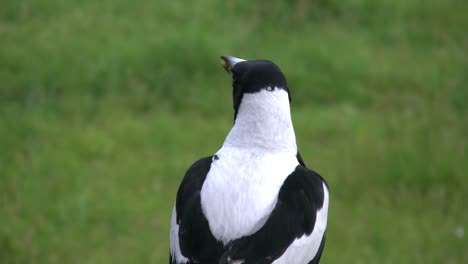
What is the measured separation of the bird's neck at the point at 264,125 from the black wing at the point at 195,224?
0.44 feet

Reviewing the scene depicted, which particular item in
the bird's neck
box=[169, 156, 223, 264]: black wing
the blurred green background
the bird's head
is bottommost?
the blurred green background

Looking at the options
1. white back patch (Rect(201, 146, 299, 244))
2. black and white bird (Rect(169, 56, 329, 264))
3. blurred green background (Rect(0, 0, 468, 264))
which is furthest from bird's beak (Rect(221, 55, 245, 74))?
blurred green background (Rect(0, 0, 468, 264))

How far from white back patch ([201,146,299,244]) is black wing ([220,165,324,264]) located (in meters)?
0.02

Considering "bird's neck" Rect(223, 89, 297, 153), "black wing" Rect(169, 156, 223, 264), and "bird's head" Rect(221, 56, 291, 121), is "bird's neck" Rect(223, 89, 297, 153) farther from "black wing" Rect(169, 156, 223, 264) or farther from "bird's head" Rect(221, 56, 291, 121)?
"black wing" Rect(169, 156, 223, 264)

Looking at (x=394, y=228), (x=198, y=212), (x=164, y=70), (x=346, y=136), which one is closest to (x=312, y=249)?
(x=198, y=212)

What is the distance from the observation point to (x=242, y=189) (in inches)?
99.9

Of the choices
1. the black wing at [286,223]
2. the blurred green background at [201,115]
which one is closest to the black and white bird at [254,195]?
the black wing at [286,223]

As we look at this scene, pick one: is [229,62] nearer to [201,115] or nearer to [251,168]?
[251,168]

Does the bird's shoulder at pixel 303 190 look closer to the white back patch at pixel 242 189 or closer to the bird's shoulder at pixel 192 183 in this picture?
the white back patch at pixel 242 189

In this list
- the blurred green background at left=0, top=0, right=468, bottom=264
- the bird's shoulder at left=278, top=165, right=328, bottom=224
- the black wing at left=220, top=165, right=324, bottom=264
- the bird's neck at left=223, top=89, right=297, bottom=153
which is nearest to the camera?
the black wing at left=220, top=165, right=324, bottom=264

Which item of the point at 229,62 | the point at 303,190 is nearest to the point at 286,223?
the point at 303,190

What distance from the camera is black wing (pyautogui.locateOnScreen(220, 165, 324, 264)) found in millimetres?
2455

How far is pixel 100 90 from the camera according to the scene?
5785 millimetres

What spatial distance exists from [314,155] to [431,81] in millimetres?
1356
